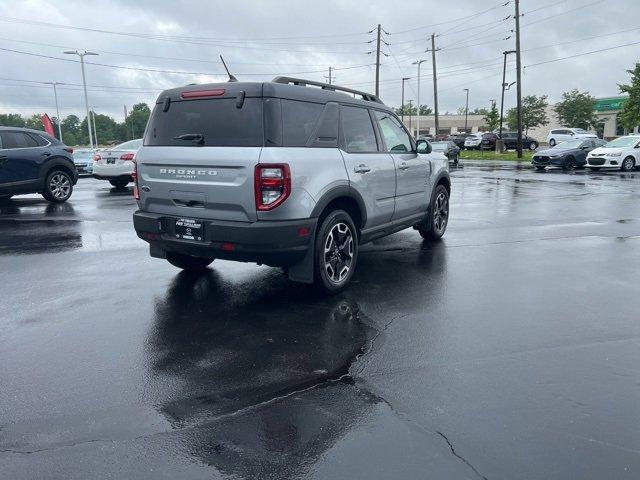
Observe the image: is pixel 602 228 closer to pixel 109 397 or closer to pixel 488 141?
pixel 109 397

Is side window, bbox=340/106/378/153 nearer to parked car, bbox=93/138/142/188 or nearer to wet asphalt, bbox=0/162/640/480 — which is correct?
wet asphalt, bbox=0/162/640/480

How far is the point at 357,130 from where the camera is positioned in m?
6.15

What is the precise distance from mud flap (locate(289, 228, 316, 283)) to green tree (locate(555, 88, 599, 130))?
7490cm

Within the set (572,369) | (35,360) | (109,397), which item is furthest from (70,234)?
(572,369)

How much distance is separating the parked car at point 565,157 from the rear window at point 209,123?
24.1 metres

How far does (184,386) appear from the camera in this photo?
3.65 meters

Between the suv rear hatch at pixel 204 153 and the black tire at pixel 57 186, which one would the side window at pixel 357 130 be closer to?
the suv rear hatch at pixel 204 153

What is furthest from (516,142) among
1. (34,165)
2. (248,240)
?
(248,240)

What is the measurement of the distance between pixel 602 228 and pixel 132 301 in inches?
316

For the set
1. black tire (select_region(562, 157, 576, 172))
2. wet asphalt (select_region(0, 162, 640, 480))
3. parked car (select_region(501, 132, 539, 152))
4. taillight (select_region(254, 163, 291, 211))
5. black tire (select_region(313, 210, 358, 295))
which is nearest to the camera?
wet asphalt (select_region(0, 162, 640, 480))

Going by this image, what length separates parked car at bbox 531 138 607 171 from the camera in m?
26.2

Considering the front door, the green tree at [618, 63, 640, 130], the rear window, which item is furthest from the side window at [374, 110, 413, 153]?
the green tree at [618, 63, 640, 130]

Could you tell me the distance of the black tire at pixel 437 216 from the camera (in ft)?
26.8

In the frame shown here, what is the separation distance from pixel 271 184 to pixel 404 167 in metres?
2.65
